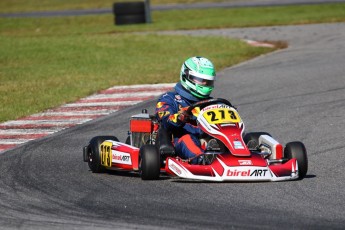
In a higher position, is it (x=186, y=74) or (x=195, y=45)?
(x=186, y=74)

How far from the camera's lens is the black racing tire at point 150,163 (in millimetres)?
8602

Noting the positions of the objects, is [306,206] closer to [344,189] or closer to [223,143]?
[344,189]

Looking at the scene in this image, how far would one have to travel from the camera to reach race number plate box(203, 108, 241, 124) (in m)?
8.69

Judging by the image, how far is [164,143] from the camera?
897 centimetres

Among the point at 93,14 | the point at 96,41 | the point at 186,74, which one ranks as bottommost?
the point at 93,14

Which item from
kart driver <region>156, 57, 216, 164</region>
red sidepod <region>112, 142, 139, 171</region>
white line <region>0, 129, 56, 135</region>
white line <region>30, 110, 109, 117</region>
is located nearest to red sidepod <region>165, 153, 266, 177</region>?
kart driver <region>156, 57, 216, 164</region>

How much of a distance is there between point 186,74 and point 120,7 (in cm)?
2181

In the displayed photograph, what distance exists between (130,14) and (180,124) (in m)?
22.5

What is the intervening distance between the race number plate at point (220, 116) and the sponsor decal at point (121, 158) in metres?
0.89

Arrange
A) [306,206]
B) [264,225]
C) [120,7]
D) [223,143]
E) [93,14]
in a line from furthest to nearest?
[93,14] < [120,7] < [223,143] < [306,206] < [264,225]

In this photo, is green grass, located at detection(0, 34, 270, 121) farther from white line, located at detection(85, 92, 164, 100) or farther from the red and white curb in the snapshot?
the red and white curb

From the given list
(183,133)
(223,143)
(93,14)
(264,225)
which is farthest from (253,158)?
(93,14)

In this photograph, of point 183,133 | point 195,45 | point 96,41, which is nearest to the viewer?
point 183,133

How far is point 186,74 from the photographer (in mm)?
9359
